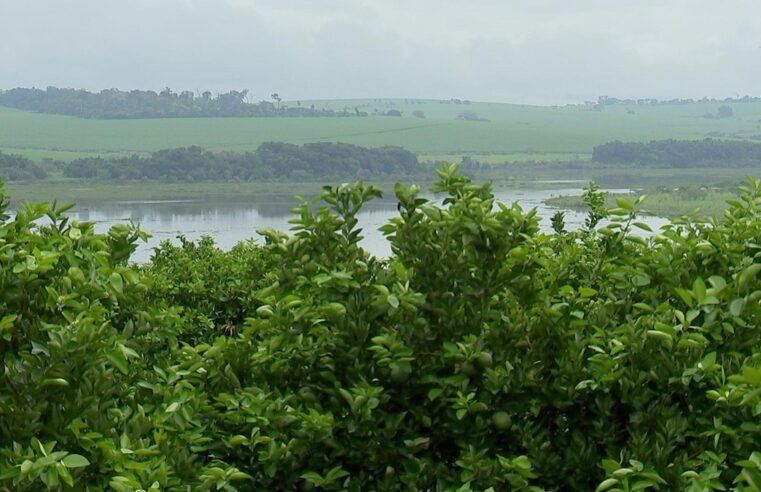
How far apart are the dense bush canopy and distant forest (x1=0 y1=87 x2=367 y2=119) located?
100 m

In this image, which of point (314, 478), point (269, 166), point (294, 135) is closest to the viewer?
point (314, 478)

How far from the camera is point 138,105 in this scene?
4038 inches

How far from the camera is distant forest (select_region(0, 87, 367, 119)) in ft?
335

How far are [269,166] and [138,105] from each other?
192 ft

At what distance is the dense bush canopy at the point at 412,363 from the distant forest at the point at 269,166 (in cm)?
3634

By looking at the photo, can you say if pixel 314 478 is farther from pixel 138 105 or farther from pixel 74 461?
pixel 138 105

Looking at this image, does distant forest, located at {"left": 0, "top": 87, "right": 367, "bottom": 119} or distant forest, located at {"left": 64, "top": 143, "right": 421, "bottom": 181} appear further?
distant forest, located at {"left": 0, "top": 87, "right": 367, "bottom": 119}

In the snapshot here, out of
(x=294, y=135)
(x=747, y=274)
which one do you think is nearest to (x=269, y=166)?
(x=747, y=274)

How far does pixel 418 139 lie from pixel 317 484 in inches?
3668

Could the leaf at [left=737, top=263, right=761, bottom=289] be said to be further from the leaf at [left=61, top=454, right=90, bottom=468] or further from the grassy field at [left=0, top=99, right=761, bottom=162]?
the grassy field at [left=0, top=99, right=761, bottom=162]

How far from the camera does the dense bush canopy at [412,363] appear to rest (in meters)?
3.86

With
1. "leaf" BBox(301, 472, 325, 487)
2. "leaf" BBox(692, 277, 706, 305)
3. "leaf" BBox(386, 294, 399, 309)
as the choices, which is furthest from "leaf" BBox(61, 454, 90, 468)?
"leaf" BBox(692, 277, 706, 305)

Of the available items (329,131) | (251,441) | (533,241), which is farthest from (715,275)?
(329,131)

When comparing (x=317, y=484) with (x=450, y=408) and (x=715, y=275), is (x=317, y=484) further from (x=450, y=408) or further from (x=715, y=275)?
(x=715, y=275)
